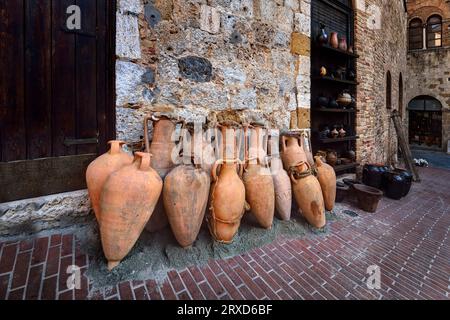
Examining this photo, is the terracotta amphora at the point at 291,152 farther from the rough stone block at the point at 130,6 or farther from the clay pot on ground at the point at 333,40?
the clay pot on ground at the point at 333,40

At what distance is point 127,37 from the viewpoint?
6.63 ft

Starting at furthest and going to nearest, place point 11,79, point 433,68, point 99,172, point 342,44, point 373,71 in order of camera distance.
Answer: point 433,68, point 373,71, point 342,44, point 11,79, point 99,172

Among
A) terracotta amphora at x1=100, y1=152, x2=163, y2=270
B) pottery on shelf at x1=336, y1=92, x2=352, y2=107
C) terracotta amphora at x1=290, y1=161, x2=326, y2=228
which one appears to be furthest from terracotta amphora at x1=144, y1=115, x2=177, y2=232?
pottery on shelf at x1=336, y1=92, x2=352, y2=107

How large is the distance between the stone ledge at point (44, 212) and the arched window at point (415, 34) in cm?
1446

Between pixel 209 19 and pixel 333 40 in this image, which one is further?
pixel 333 40

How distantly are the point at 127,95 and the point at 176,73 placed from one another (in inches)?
20.4

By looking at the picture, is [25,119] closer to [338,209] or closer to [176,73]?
[176,73]

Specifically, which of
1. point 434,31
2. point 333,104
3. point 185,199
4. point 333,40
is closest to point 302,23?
point 333,40

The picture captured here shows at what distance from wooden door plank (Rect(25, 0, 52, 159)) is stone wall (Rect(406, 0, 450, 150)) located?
13539 millimetres

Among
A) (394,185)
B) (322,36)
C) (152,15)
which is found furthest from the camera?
(394,185)

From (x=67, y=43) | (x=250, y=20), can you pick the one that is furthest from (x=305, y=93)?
(x=67, y=43)


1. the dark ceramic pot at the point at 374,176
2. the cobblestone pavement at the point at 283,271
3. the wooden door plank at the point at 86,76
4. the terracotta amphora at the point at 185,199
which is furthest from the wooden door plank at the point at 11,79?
the dark ceramic pot at the point at 374,176

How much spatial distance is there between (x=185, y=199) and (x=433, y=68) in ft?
44.0

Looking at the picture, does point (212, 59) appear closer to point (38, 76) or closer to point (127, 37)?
point (127, 37)
